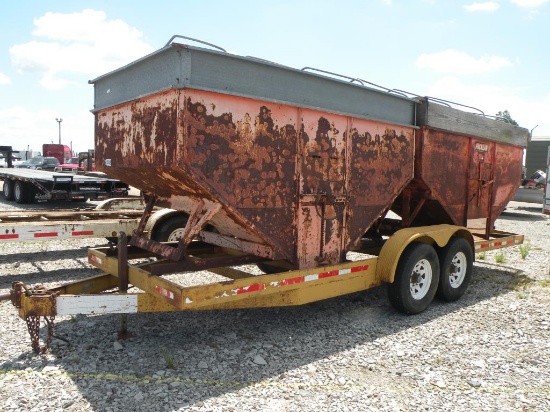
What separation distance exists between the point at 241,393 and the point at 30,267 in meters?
5.17

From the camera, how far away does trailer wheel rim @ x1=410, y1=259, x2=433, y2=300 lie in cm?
550

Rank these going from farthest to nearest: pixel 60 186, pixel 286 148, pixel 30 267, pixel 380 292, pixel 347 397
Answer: pixel 60 186 < pixel 30 267 < pixel 380 292 < pixel 286 148 < pixel 347 397

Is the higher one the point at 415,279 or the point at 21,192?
the point at 21,192

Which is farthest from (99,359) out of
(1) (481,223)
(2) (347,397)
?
(1) (481,223)

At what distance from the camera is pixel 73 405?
3.27 meters

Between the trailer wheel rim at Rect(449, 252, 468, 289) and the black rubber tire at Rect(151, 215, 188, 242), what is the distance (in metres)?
3.96

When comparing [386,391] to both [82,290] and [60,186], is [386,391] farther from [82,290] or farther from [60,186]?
[60,186]

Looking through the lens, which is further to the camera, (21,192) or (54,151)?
(54,151)

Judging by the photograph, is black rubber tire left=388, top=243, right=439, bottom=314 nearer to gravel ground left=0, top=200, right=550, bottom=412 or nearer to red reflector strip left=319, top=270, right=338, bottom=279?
gravel ground left=0, top=200, right=550, bottom=412

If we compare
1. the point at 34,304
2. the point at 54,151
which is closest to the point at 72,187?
the point at 34,304

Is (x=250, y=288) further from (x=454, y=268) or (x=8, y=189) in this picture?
(x=8, y=189)

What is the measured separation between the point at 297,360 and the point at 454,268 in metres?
2.99

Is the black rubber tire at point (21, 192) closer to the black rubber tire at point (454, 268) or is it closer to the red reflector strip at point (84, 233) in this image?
the red reflector strip at point (84, 233)

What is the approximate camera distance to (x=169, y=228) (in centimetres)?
712
